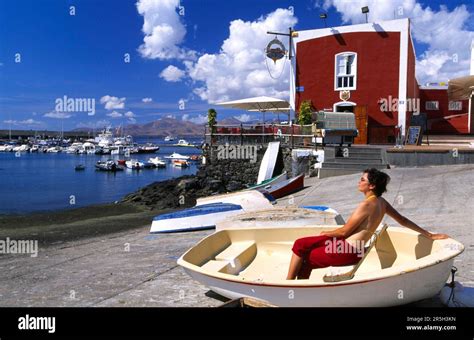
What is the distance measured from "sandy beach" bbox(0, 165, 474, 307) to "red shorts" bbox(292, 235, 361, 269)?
38.6 inches

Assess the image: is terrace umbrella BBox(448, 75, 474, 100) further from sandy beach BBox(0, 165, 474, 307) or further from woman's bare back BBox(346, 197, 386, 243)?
woman's bare back BBox(346, 197, 386, 243)

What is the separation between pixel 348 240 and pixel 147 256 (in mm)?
4271

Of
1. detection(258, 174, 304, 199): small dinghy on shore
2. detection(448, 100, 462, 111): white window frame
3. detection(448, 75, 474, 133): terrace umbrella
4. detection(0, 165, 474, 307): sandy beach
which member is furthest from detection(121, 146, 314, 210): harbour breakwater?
detection(448, 100, 462, 111): white window frame

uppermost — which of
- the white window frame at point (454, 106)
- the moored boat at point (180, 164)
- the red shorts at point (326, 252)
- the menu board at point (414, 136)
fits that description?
the white window frame at point (454, 106)

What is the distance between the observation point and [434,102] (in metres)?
33.2

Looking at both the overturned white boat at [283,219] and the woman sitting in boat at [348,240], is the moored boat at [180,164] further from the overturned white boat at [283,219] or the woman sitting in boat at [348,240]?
the woman sitting in boat at [348,240]

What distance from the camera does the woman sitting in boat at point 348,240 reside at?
15.0 feet

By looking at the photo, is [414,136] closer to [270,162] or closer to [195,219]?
[270,162]

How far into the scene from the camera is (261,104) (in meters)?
28.1

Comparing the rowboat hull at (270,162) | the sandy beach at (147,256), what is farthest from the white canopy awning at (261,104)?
the sandy beach at (147,256)

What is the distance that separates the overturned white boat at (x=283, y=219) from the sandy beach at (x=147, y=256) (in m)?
1.24

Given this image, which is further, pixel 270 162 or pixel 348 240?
pixel 270 162

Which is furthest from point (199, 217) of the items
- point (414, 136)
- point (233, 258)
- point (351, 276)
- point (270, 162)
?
point (414, 136)
